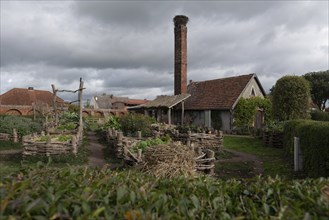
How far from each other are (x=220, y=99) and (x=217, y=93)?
1182 mm

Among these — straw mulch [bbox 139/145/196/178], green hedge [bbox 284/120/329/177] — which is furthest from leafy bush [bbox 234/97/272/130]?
straw mulch [bbox 139/145/196/178]

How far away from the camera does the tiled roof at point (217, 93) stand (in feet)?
87.1

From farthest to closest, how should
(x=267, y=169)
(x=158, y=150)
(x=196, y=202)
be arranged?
1. (x=267, y=169)
2. (x=158, y=150)
3. (x=196, y=202)

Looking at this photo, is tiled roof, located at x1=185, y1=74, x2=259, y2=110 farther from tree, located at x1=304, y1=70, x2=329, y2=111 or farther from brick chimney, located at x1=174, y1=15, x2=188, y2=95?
tree, located at x1=304, y1=70, x2=329, y2=111

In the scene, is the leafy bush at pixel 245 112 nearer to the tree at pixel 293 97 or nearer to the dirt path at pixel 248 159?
the tree at pixel 293 97

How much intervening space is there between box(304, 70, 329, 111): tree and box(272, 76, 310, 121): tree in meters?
29.5

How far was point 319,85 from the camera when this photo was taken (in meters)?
46.8

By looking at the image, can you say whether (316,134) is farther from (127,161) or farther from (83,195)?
(83,195)

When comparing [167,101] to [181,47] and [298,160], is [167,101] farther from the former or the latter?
[298,160]

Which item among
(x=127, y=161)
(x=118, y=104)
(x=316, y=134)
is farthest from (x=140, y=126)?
(x=118, y=104)

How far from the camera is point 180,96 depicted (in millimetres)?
27875

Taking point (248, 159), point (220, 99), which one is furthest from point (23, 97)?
point (248, 159)

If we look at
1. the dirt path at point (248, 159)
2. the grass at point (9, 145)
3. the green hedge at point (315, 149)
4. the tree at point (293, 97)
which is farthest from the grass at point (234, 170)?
the grass at point (9, 145)

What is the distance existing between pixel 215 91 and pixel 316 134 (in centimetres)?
2048
